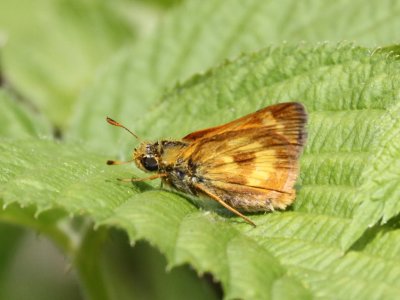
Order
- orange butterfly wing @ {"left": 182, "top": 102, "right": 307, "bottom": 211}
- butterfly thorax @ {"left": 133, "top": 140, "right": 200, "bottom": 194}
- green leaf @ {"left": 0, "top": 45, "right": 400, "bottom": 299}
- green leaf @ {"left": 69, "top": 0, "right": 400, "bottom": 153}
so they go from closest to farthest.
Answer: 1. green leaf @ {"left": 0, "top": 45, "right": 400, "bottom": 299}
2. orange butterfly wing @ {"left": 182, "top": 102, "right": 307, "bottom": 211}
3. butterfly thorax @ {"left": 133, "top": 140, "right": 200, "bottom": 194}
4. green leaf @ {"left": 69, "top": 0, "right": 400, "bottom": 153}

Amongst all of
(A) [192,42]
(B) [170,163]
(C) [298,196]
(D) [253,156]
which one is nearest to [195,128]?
(B) [170,163]

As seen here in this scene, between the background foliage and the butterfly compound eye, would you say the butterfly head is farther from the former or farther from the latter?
the background foliage

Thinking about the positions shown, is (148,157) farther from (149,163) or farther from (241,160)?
(241,160)

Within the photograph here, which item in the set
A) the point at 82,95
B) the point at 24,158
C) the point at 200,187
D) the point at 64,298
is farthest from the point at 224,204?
the point at 64,298

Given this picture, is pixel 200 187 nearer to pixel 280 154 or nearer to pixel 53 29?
pixel 280 154

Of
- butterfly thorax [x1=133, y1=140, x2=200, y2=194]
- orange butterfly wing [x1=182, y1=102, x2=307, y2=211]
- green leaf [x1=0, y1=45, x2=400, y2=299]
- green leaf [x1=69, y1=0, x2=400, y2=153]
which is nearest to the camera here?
green leaf [x1=0, y1=45, x2=400, y2=299]

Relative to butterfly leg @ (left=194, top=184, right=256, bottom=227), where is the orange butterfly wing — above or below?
above

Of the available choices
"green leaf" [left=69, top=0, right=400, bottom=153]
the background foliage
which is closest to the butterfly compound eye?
the background foliage
